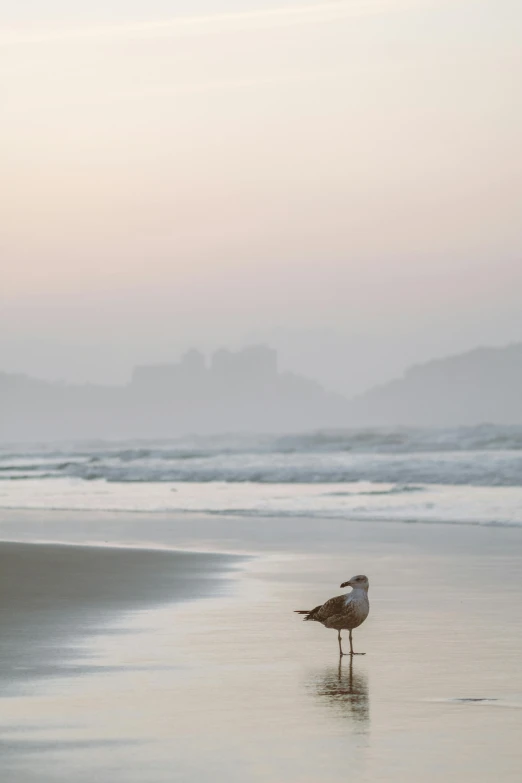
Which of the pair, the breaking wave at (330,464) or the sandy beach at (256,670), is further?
the breaking wave at (330,464)

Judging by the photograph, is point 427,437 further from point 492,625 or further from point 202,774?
point 202,774

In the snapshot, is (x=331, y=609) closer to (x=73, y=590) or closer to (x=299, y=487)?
(x=73, y=590)

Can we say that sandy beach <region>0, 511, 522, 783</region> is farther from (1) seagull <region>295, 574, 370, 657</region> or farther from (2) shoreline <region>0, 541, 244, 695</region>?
(1) seagull <region>295, 574, 370, 657</region>

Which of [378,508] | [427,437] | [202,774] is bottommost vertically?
[202,774]

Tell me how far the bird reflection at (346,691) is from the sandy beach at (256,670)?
15mm

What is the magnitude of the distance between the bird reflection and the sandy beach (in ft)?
0.05

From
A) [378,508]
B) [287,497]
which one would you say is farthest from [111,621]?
[287,497]

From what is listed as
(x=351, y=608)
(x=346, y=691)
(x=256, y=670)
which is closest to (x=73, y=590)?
(x=351, y=608)

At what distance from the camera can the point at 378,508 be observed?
895 inches

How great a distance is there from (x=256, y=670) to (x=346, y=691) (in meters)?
0.78

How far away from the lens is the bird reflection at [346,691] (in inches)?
266

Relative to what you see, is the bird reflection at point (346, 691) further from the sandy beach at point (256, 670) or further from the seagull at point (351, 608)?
the seagull at point (351, 608)

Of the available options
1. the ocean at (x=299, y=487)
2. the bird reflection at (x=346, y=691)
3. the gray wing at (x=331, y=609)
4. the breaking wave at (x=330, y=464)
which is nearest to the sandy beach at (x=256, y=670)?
the bird reflection at (x=346, y=691)

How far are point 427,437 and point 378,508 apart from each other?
3674 centimetres
